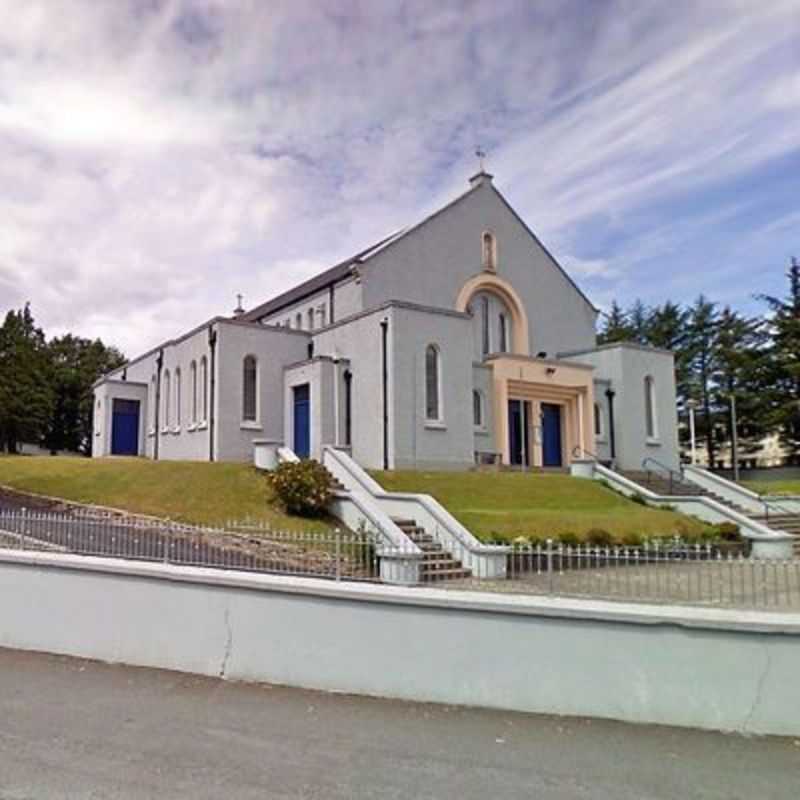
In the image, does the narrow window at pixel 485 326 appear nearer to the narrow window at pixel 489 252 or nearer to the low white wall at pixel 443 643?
the narrow window at pixel 489 252

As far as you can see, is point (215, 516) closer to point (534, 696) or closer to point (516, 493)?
point (516, 493)

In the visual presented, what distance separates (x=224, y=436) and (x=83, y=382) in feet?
128

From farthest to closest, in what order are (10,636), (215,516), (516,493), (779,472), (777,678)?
(779,472), (516,493), (215,516), (10,636), (777,678)

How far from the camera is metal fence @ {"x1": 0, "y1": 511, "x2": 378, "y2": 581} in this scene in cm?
858

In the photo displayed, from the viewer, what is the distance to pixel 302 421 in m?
26.2

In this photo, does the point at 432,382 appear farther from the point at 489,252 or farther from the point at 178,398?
the point at 178,398

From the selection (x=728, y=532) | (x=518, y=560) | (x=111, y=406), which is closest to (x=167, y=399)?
(x=111, y=406)

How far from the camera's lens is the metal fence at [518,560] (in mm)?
7430

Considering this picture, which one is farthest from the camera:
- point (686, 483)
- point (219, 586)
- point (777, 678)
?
point (686, 483)

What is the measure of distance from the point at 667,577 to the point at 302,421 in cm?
1913

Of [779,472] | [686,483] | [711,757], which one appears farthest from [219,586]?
[779,472]

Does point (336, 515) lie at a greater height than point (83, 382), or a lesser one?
lesser

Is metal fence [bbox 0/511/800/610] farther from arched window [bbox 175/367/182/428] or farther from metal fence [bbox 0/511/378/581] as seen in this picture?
arched window [bbox 175/367/182/428]

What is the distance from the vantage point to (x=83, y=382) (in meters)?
60.0
